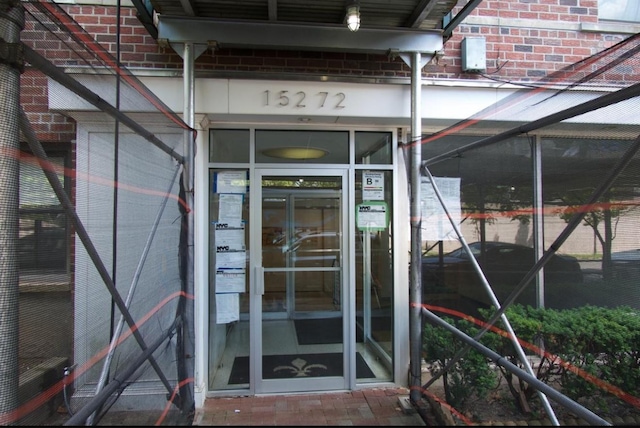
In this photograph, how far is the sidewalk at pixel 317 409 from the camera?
138 inches

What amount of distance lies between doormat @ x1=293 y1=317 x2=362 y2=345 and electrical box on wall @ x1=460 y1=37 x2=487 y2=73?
3158 millimetres

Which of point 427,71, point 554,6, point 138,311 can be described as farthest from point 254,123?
point 554,6

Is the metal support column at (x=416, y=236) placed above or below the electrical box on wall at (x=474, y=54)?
below

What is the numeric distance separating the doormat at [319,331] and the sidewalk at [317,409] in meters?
0.57

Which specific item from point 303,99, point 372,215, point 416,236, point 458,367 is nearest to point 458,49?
point 303,99

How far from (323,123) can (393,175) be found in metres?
0.97

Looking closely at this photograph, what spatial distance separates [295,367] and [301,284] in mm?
916

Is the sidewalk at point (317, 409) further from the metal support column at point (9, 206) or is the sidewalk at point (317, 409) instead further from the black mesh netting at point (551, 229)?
the metal support column at point (9, 206)

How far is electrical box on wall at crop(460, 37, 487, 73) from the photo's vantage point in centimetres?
414

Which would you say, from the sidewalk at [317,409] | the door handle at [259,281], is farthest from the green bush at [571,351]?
the door handle at [259,281]

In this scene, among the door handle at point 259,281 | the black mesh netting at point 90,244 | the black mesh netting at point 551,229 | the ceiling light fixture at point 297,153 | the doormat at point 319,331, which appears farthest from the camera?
the doormat at point 319,331

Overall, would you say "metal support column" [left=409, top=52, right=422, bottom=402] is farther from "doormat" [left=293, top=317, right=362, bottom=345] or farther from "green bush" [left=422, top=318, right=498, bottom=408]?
"doormat" [left=293, top=317, right=362, bottom=345]

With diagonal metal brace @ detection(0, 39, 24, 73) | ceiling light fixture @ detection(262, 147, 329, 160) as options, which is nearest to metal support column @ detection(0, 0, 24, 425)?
diagonal metal brace @ detection(0, 39, 24, 73)

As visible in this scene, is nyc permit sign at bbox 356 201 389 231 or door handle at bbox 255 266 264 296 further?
nyc permit sign at bbox 356 201 389 231
